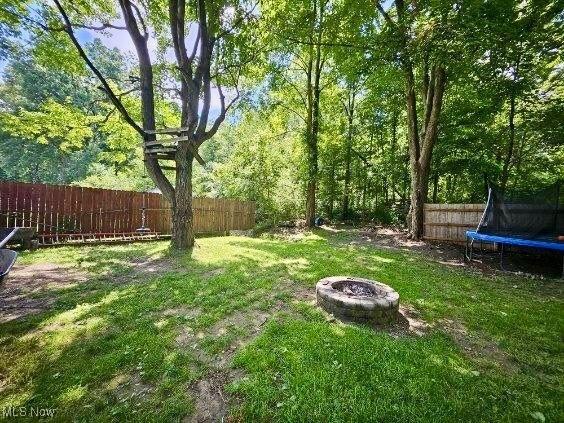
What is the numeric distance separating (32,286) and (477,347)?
22.5 feet

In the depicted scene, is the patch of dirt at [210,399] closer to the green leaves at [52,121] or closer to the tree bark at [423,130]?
the green leaves at [52,121]

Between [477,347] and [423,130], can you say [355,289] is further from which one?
[423,130]

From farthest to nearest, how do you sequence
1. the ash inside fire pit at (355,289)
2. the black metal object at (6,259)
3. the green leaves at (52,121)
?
the green leaves at (52,121) → the ash inside fire pit at (355,289) → the black metal object at (6,259)

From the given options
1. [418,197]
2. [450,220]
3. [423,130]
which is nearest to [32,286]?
[418,197]

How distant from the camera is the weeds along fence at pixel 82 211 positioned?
26.6 feet

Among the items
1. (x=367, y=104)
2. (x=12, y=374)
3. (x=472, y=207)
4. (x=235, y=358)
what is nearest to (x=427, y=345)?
(x=235, y=358)

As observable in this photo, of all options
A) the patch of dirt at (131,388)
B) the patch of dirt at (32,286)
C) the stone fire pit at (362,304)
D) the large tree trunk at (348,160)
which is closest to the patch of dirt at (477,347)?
the stone fire pit at (362,304)

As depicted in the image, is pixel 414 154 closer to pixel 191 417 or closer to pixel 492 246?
pixel 492 246

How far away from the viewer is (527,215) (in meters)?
7.77

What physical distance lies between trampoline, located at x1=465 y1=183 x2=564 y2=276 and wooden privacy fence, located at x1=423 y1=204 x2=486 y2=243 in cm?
244

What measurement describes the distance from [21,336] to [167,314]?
1.57 meters

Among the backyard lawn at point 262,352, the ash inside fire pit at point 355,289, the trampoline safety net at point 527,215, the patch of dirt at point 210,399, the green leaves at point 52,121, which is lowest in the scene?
the patch of dirt at point 210,399

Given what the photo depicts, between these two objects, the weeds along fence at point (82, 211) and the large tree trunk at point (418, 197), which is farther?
the large tree trunk at point (418, 197)

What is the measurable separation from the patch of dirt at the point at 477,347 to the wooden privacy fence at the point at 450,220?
8.22 metres
